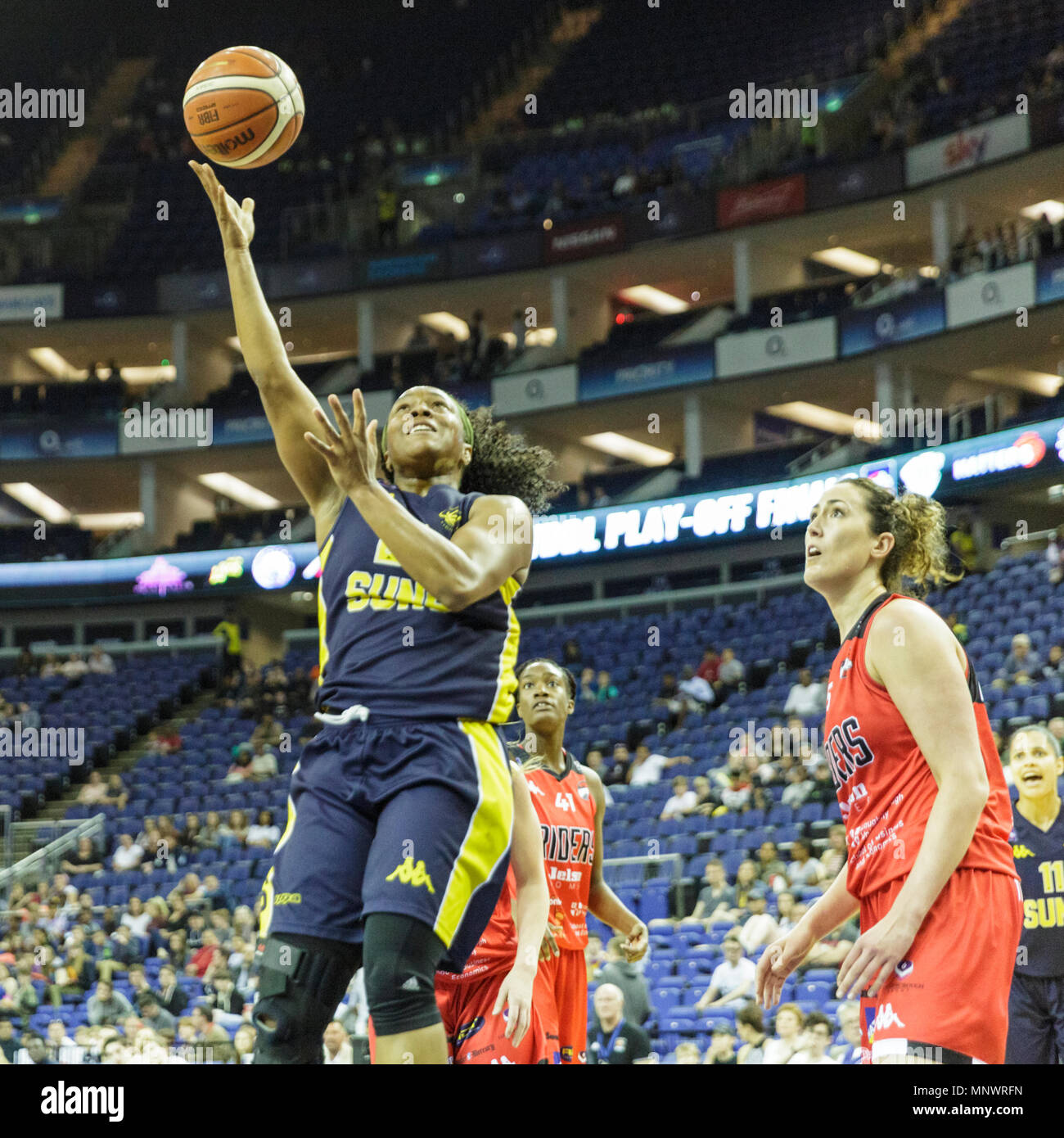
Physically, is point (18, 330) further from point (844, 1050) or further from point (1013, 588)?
point (844, 1050)

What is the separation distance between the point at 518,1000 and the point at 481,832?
0.50m

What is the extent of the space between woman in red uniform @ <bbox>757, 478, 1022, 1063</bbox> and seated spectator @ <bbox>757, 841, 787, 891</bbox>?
9294mm

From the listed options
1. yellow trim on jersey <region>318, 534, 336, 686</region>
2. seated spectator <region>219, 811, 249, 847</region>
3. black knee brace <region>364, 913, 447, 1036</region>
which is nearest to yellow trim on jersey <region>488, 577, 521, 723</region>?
yellow trim on jersey <region>318, 534, 336, 686</region>

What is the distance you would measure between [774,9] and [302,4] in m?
13.0

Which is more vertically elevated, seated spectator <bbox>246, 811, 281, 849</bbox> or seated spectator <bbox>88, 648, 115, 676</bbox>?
seated spectator <bbox>88, 648, 115, 676</bbox>

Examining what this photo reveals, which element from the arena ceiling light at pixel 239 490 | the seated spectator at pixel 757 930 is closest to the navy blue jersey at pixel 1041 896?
the seated spectator at pixel 757 930

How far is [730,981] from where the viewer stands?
11.4 m

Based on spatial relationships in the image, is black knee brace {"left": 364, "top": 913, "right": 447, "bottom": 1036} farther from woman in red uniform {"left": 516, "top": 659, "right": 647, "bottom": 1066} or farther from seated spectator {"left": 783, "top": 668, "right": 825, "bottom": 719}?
seated spectator {"left": 783, "top": 668, "right": 825, "bottom": 719}

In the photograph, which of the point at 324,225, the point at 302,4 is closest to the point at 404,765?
the point at 324,225

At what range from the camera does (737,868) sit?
46.5ft

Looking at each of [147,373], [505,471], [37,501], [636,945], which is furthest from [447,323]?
[505,471]

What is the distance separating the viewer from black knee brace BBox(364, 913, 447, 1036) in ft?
10.3

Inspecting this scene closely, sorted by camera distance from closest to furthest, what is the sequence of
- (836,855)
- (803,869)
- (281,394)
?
(281,394)
(836,855)
(803,869)

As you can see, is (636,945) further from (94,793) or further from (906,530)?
(94,793)
